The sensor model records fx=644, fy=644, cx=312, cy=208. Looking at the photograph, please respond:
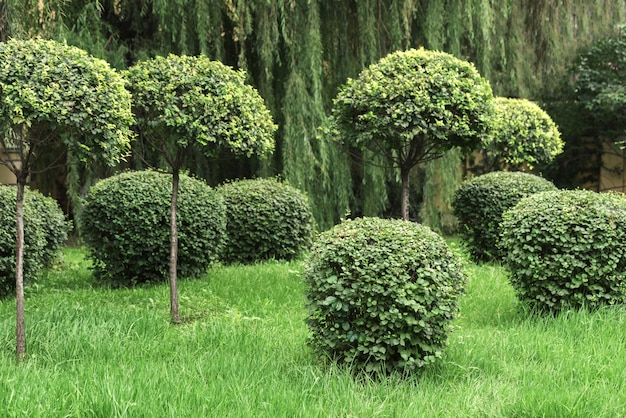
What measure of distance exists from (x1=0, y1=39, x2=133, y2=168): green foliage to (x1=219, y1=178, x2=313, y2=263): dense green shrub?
12.8ft

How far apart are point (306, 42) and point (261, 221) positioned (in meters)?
2.65

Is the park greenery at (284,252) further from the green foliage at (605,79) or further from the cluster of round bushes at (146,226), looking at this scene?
the green foliage at (605,79)

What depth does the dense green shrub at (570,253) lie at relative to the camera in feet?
16.3

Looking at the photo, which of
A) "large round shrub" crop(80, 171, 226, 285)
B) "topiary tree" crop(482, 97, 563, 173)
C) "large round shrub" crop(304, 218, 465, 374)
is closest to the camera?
"large round shrub" crop(304, 218, 465, 374)

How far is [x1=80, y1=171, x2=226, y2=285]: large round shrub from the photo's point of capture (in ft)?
22.4

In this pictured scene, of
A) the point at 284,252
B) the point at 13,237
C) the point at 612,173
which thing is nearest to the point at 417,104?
the point at 284,252

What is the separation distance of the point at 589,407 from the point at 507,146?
6.38 m

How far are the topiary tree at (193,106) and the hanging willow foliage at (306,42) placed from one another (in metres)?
3.02

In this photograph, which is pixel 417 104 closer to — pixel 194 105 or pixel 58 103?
pixel 194 105

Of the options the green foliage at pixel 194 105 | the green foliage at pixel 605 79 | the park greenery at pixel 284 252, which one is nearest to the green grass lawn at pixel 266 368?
the park greenery at pixel 284 252

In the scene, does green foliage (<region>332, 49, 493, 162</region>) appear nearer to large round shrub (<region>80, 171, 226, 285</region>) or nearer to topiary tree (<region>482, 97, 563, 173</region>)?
large round shrub (<region>80, 171, 226, 285</region>)

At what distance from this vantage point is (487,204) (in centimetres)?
823

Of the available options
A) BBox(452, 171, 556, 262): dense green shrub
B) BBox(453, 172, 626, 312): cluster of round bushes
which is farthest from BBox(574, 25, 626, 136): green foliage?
BBox(453, 172, 626, 312): cluster of round bushes

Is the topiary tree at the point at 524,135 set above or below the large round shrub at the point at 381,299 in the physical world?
above
